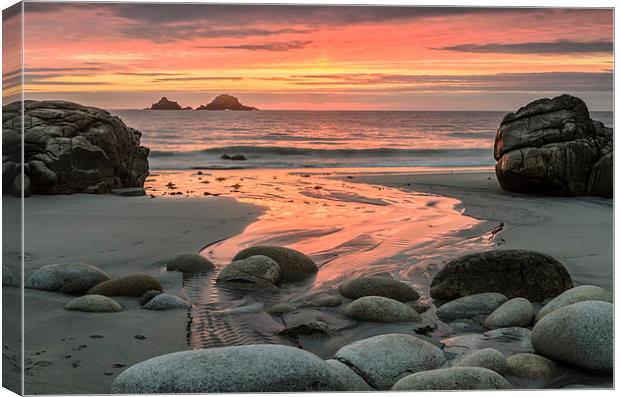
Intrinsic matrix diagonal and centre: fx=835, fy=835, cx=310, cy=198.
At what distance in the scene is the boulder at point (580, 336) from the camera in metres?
4.47

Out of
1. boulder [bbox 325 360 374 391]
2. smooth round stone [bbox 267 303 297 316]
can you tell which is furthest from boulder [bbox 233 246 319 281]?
boulder [bbox 325 360 374 391]

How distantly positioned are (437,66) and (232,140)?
325 inches

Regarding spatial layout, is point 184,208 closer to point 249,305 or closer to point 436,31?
point 249,305

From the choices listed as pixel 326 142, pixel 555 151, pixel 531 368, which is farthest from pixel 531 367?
pixel 555 151

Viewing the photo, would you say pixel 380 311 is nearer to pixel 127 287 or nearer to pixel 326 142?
pixel 127 287

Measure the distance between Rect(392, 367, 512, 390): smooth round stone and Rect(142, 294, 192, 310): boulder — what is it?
64.3 inches

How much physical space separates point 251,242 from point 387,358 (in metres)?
2.90

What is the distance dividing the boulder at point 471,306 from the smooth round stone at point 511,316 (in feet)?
0.47

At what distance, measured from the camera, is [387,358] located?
4.24 m

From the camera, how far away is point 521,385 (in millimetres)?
4297

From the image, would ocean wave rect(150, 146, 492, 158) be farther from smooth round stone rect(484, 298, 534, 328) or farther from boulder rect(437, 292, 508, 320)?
smooth round stone rect(484, 298, 534, 328)

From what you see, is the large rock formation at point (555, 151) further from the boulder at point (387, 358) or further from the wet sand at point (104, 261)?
the boulder at point (387, 358)

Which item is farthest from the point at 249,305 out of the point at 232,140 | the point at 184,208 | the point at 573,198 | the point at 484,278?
the point at 232,140

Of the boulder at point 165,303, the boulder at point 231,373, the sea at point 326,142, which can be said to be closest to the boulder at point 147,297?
the boulder at point 165,303
